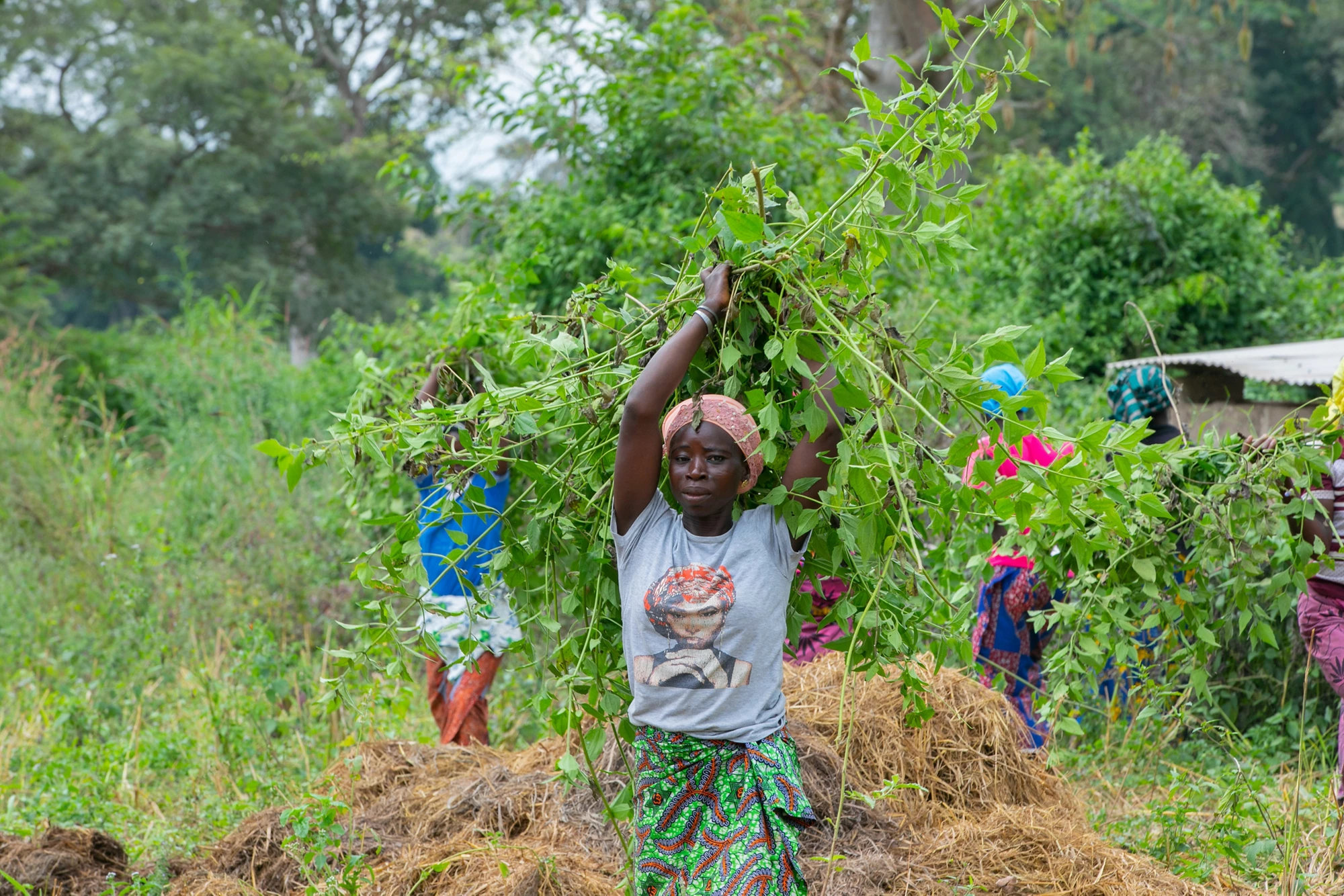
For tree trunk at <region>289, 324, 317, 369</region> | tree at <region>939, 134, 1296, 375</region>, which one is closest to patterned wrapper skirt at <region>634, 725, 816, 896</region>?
tree at <region>939, 134, 1296, 375</region>

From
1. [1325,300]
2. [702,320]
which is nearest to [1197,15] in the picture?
[1325,300]

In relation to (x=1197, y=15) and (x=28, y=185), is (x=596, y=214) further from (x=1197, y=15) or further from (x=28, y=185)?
(x=1197, y=15)

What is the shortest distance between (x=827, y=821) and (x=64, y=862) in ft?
8.07

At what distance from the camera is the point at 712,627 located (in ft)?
8.48

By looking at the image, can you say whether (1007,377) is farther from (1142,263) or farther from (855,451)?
(1142,263)

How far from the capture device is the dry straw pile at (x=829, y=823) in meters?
3.36

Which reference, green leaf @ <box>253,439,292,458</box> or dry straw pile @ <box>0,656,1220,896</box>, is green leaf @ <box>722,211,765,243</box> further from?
dry straw pile @ <box>0,656,1220,896</box>

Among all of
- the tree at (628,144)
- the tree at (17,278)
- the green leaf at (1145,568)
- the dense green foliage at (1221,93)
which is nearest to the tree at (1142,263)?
the tree at (628,144)

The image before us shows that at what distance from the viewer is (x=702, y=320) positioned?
2518 millimetres

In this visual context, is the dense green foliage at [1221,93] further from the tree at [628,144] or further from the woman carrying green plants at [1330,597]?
the woman carrying green plants at [1330,597]

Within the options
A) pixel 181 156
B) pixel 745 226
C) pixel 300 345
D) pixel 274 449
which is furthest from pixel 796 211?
pixel 181 156

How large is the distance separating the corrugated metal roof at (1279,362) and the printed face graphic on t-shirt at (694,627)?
124 inches

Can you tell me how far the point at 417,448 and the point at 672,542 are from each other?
63 cm

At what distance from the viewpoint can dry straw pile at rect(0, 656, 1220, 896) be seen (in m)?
3.36
